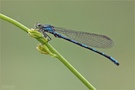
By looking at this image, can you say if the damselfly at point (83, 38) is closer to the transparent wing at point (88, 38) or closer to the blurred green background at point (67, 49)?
the transparent wing at point (88, 38)

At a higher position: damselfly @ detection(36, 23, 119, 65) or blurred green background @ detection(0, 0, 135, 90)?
blurred green background @ detection(0, 0, 135, 90)

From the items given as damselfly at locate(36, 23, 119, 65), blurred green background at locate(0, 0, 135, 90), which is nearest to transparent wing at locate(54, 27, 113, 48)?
damselfly at locate(36, 23, 119, 65)

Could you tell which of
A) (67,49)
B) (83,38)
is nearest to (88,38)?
(83,38)

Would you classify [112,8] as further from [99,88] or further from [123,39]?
[99,88]

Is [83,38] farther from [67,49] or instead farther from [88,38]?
[67,49]

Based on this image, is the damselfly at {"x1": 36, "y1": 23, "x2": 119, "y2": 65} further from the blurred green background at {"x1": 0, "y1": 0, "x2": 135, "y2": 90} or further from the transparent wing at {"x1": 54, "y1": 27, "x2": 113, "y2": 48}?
the blurred green background at {"x1": 0, "y1": 0, "x2": 135, "y2": 90}

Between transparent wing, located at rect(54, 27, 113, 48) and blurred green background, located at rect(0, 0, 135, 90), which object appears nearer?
transparent wing, located at rect(54, 27, 113, 48)
